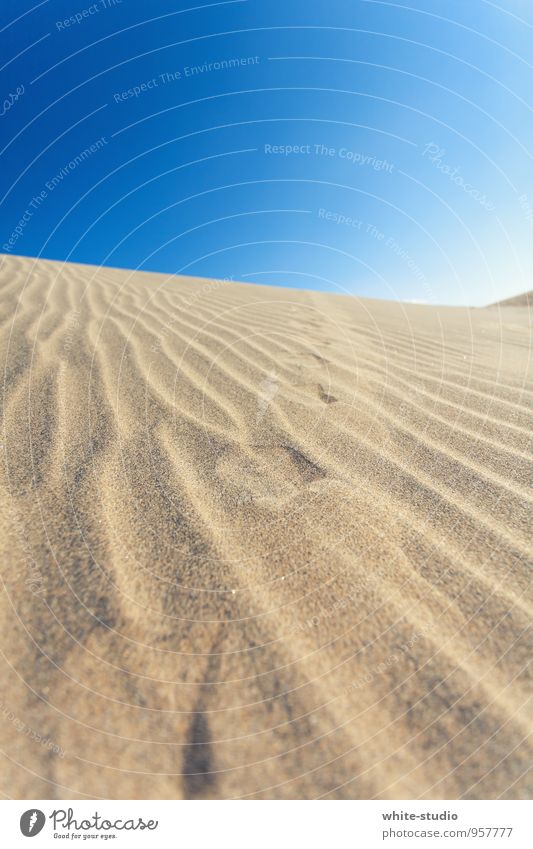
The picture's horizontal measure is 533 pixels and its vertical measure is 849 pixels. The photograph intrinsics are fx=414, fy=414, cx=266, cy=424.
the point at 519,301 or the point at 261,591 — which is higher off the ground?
the point at 519,301

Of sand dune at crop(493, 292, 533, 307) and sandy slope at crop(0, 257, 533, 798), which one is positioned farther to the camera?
sand dune at crop(493, 292, 533, 307)

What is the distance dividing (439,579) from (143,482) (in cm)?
110

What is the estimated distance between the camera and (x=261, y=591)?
3.88ft

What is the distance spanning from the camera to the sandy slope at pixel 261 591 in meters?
0.88

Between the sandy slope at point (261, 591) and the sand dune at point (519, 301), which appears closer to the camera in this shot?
the sandy slope at point (261, 591)

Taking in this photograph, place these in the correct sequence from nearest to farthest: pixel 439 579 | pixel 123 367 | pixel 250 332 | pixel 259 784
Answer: pixel 259 784 < pixel 439 579 < pixel 123 367 < pixel 250 332

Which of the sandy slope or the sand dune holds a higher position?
the sand dune

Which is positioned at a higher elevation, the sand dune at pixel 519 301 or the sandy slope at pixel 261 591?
the sand dune at pixel 519 301

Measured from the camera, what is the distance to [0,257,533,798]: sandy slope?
0.88 m

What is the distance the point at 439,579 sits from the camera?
122cm

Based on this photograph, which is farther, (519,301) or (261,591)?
(519,301)

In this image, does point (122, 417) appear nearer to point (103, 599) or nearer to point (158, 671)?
point (103, 599)

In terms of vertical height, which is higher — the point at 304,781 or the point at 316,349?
the point at 316,349

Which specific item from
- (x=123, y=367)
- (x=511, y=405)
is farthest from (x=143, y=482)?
(x=511, y=405)
